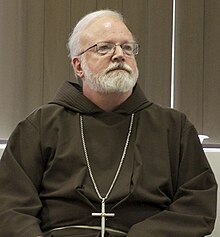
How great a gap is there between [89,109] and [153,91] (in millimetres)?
704

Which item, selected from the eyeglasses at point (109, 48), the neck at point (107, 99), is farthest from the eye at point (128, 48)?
the neck at point (107, 99)

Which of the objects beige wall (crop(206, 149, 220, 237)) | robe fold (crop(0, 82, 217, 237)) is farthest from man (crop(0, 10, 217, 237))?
beige wall (crop(206, 149, 220, 237))

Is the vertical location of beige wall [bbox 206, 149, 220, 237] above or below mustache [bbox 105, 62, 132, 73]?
below

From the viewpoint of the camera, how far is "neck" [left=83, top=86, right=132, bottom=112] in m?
1.96

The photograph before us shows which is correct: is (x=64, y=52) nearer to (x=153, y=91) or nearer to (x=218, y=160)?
(x=153, y=91)

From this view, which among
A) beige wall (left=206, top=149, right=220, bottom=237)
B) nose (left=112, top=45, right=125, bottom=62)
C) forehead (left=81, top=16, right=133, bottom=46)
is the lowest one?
beige wall (left=206, top=149, right=220, bottom=237)

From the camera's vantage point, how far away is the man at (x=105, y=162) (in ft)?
5.86

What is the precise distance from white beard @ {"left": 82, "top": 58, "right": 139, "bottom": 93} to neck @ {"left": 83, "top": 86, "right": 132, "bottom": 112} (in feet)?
0.12

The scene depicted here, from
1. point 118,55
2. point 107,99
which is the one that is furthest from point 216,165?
point 118,55

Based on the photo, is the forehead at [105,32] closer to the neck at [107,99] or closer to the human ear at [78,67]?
the human ear at [78,67]

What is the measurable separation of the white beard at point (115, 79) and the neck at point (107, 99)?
1.4 inches

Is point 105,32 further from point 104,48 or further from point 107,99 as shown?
point 107,99

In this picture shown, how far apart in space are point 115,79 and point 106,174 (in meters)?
0.36

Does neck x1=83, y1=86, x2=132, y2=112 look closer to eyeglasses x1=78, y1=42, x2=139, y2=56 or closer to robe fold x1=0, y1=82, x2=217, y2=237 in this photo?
robe fold x1=0, y1=82, x2=217, y2=237
